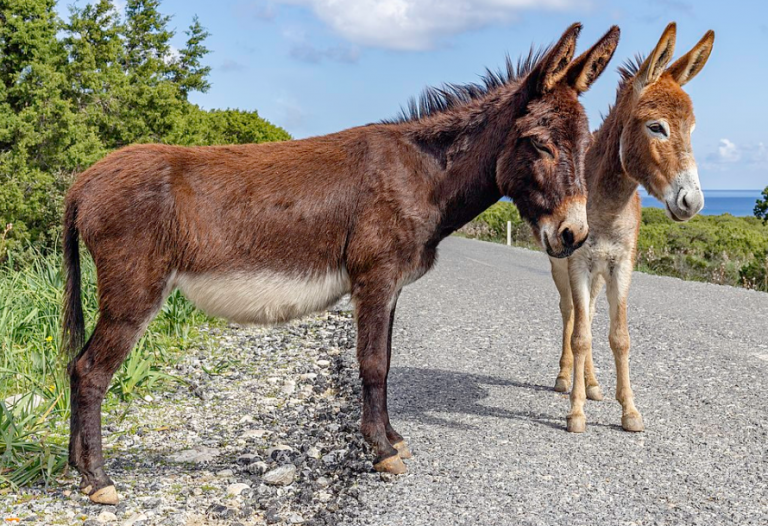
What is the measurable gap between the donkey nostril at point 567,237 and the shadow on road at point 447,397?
1.74 metres

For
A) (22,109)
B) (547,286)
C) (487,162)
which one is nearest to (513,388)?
(487,162)

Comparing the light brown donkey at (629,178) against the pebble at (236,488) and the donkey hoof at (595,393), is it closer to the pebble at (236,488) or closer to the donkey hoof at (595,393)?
the donkey hoof at (595,393)

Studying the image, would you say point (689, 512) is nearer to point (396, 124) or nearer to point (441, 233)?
point (441, 233)

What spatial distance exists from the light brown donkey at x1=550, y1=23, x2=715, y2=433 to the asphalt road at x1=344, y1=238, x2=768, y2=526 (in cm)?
47

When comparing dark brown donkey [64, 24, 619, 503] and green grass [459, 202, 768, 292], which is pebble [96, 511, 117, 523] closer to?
dark brown donkey [64, 24, 619, 503]

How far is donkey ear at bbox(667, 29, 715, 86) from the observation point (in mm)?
4660

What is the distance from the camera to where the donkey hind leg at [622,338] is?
480 centimetres

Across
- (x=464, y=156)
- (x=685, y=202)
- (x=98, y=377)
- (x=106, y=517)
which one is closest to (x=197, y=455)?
(x=106, y=517)

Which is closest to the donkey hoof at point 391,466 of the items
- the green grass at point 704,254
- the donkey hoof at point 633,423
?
the donkey hoof at point 633,423

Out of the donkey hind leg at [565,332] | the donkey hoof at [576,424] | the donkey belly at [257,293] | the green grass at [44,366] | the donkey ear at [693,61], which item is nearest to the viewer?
the donkey belly at [257,293]

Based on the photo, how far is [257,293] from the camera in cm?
378

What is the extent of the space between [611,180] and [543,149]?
133 centimetres

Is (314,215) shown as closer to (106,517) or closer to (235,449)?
(235,449)

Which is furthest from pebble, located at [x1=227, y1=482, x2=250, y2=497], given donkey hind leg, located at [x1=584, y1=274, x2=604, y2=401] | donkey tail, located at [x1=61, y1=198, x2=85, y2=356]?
donkey hind leg, located at [x1=584, y1=274, x2=604, y2=401]
